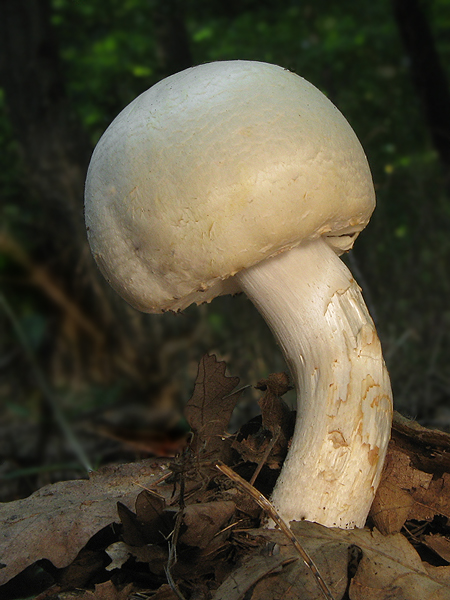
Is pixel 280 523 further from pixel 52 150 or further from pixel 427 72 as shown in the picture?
pixel 52 150

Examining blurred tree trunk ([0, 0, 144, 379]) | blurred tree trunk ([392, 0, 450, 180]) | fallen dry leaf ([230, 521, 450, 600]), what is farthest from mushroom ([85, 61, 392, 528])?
blurred tree trunk ([0, 0, 144, 379])

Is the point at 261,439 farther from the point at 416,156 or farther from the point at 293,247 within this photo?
the point at 416,156

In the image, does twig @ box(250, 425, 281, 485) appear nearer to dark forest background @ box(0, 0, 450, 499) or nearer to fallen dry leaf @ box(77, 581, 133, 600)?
fallen dry leaf @ box(77, 581, 133, 600)

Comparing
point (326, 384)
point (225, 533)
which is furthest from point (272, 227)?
point (225, 533)

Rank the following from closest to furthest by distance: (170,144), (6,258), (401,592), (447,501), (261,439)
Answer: (401,592)
(170,144)
(447,501)
(261,439)
(6,258)

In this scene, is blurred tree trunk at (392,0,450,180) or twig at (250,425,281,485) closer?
twig at (250,425,281,485)

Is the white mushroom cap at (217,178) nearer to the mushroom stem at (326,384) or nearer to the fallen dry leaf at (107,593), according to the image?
the mushroom stem at (326,384)

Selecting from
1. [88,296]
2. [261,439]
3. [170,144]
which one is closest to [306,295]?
[261,439]
